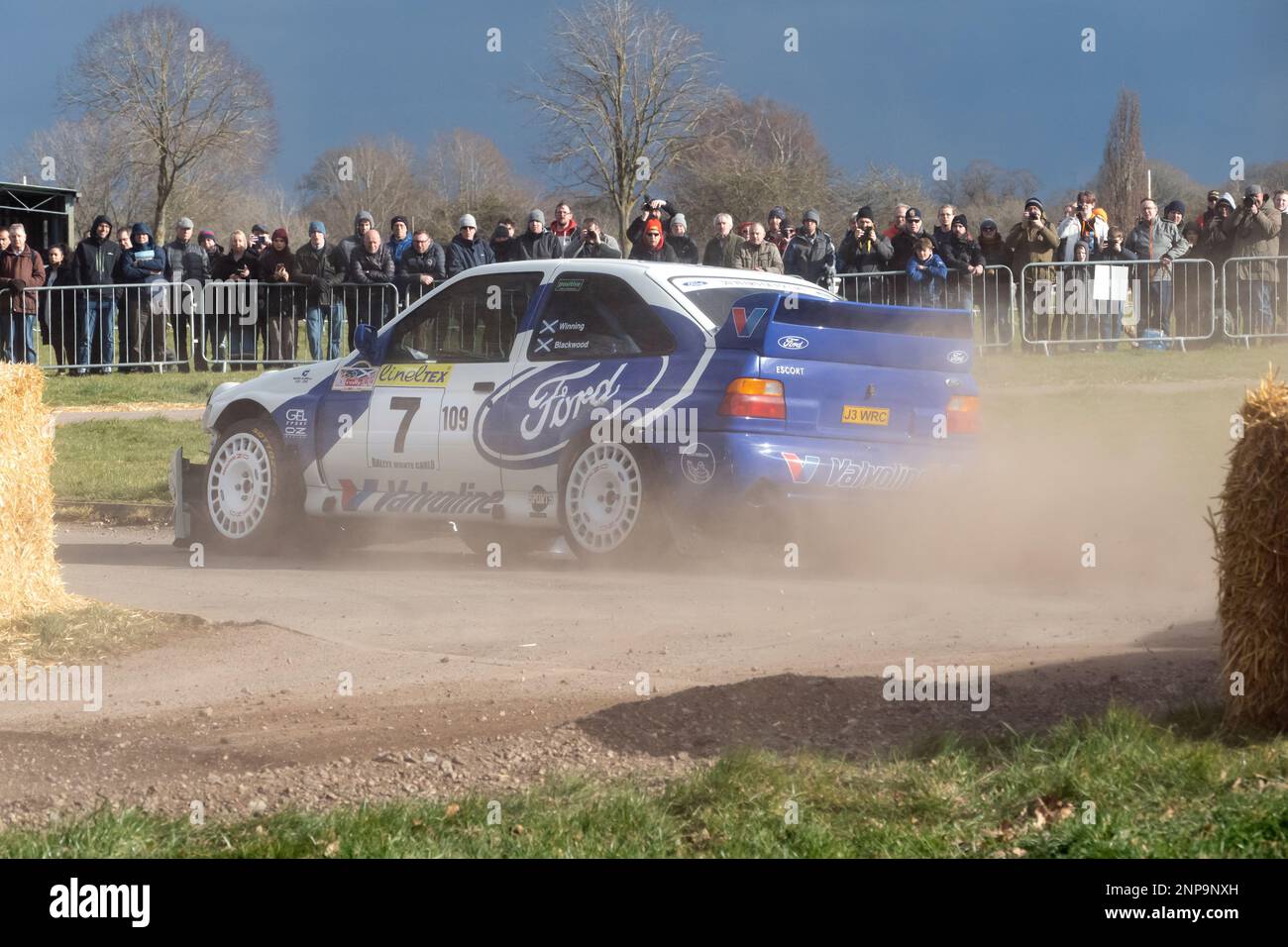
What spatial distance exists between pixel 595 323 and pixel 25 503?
389 centimetres

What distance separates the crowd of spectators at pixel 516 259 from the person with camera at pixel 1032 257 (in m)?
0.02

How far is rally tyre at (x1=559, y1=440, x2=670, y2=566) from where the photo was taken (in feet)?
33.5

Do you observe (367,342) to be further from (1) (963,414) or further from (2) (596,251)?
(2) (596,251)

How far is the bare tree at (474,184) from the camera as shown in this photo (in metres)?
57.0

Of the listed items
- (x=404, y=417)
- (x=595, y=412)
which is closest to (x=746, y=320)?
(x=595, y=412)

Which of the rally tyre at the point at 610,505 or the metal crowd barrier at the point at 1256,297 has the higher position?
the metal crowd barrier at the point at 1256,297

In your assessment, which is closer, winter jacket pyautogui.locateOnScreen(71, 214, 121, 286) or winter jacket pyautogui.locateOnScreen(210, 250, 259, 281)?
winter jacket pyautogui.locateOnScreen(210, 250, 259, 281)

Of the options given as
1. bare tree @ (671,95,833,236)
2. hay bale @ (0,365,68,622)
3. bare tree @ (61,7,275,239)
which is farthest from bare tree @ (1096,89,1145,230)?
hay bale @ (0,365,68,622)

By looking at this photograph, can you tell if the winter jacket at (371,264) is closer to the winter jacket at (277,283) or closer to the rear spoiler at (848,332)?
the winter jacket at (277,283)

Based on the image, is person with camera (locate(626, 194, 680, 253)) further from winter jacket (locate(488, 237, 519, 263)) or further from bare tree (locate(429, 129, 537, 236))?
bare tree (locate(429, 129, 537, 236))

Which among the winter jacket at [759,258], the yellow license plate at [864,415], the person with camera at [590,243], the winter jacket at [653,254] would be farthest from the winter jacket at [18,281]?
the yellow license plate at [864,415]

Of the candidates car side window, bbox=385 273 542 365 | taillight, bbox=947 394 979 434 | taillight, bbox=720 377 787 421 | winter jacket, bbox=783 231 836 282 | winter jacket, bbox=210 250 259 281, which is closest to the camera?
taillight, bbox=720 377 787 421

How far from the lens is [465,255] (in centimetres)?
2044

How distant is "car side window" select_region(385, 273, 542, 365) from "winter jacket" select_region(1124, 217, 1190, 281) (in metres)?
12.4
